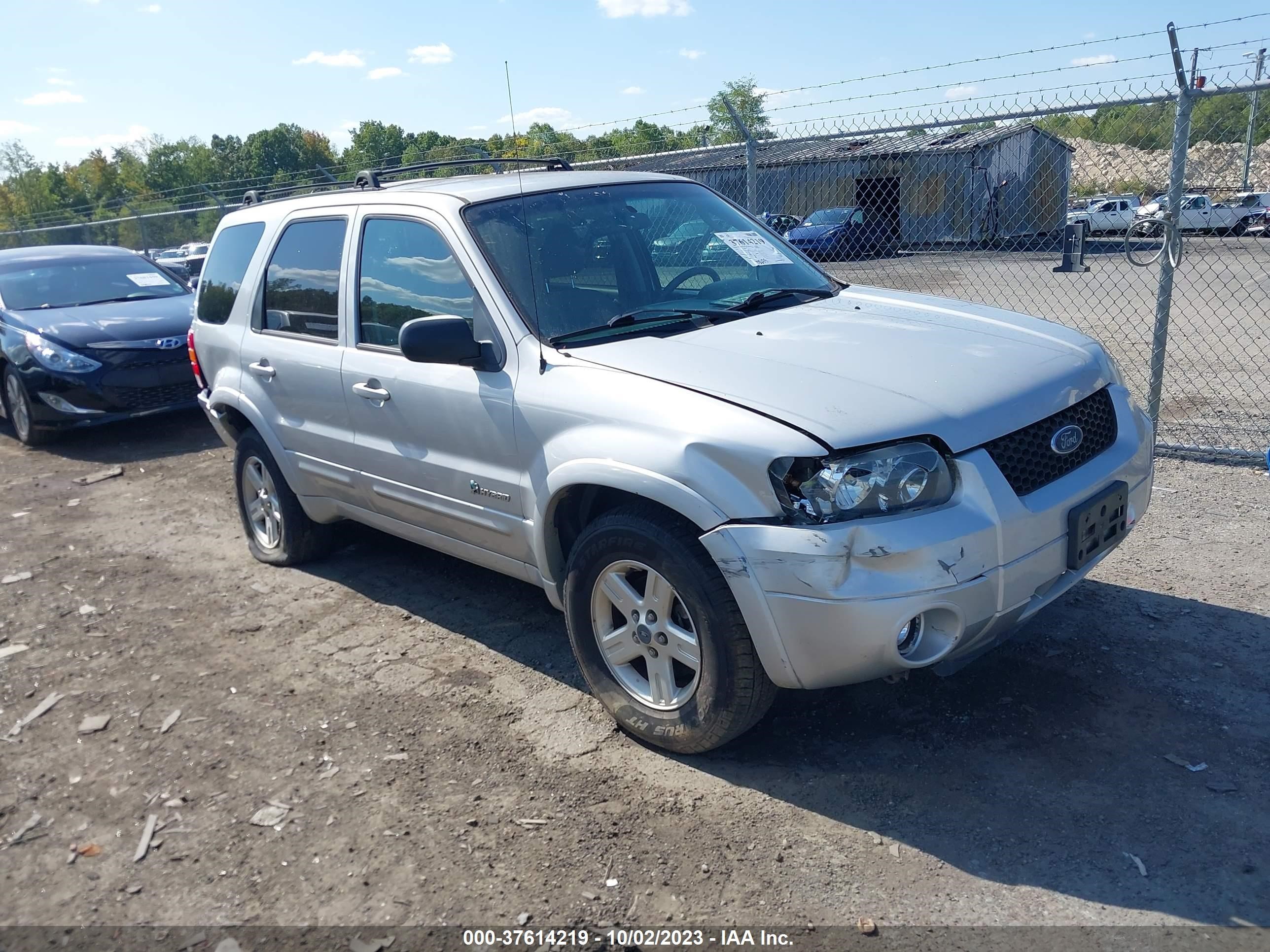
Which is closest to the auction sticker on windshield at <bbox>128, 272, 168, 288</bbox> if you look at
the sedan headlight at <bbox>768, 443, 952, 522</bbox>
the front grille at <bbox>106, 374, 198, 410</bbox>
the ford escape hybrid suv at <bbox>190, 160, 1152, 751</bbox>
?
the front grille at <bbox>106, 374, 198, 410</bbox>

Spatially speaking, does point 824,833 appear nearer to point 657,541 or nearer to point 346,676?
point 657,541

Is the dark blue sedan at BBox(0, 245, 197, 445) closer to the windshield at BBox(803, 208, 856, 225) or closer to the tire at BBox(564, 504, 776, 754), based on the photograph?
the tire at BBox(564, 504, 776, 754)

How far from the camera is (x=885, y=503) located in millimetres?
2920

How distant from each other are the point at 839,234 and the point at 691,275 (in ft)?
31.7

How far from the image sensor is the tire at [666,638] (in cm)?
309

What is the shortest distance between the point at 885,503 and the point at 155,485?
20.7 ft

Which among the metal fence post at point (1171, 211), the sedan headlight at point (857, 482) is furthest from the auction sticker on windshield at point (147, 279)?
the sedan headlight at point (857, 482)

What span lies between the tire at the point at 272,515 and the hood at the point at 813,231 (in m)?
8.73

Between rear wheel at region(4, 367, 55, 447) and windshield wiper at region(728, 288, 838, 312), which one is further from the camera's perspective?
rear wheel at region(4, 367, 55, 447)

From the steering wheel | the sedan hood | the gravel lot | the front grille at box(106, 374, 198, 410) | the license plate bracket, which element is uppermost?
the steering wheel

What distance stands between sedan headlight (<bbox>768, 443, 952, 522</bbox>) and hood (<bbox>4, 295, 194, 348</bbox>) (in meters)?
7.10

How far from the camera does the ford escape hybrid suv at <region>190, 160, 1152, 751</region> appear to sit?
2.91 meters

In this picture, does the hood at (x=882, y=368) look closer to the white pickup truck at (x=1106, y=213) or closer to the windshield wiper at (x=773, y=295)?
the windshield wiper at (x=773, y=295)

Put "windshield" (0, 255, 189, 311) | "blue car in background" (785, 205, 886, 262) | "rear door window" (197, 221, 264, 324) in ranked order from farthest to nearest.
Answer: "blue car in background" (785, 205, 886, 262), "windshield" (0, 255, 189, 311), "rear door window" (197, 221, 264, 324)
